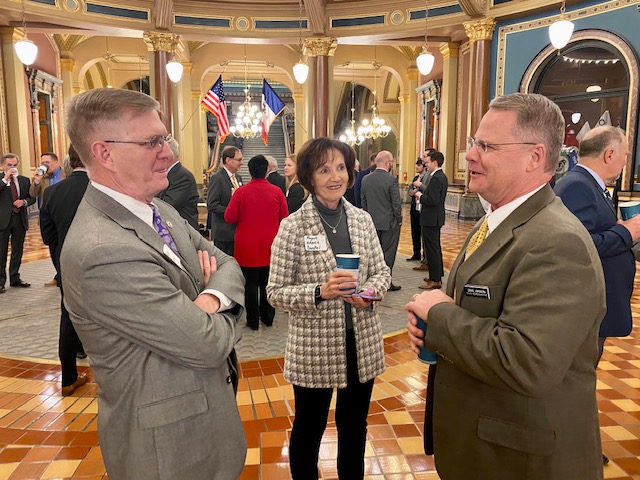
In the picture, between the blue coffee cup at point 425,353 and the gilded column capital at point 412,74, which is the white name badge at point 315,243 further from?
the gilded column capital at point 412,74

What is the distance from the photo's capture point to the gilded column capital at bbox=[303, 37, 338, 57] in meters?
12.1

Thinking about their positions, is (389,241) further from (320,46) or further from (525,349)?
(320,46)

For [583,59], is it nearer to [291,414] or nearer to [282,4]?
[282,4]

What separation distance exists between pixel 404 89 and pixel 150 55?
9086mm

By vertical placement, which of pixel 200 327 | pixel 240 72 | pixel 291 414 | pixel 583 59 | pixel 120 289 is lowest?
pixel 291 414

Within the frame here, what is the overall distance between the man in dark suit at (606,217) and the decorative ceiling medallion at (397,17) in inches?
411

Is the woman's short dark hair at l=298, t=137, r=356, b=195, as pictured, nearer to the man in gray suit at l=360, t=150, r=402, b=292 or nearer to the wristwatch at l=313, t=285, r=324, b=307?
the wristwatch at l=313, t=285, r=324, b=307

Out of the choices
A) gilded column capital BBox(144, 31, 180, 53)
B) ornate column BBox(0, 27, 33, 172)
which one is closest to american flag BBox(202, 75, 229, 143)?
gilded column capital BBox(144, 31, 180, 53)

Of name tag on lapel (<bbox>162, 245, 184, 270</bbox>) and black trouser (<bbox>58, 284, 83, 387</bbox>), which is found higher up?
name tag on lapel (<bbox>162, 245, 184, 270</bbox>)

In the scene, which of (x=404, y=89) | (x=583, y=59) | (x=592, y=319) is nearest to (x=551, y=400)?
(x=592, y=319)

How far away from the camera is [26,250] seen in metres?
8.50

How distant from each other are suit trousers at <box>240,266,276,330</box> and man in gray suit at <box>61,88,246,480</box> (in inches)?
125

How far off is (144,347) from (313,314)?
0.83 metres

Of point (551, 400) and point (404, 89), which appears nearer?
point (551, 400)
